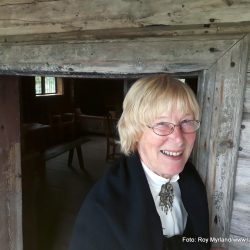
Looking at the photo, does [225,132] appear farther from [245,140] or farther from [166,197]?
[166,197]

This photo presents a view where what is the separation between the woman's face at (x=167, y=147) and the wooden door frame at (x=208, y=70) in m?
0.11

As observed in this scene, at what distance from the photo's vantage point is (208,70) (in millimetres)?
1020

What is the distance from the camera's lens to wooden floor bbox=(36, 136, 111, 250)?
3.27m

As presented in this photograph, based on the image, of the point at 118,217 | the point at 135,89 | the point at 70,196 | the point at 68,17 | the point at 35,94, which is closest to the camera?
the point at 118,217

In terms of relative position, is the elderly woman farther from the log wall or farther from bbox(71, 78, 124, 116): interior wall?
bbox(71, 78, 124, 116): interior wall

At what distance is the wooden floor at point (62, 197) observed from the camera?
3270mm

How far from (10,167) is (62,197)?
101 inches

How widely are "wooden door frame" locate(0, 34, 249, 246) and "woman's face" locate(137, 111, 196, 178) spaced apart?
0.38ft

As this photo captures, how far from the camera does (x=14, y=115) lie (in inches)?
71.5

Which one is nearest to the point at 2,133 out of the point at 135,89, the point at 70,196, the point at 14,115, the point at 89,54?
the point at 14,115

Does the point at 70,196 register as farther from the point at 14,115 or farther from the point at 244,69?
the point at 244,69

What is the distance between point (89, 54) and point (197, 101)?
0.47 meters

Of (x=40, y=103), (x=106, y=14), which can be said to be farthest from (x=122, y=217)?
(x=40, y=103)

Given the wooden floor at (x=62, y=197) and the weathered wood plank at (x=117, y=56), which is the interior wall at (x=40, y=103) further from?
the weathered wood plank at (x=117, y=56)
